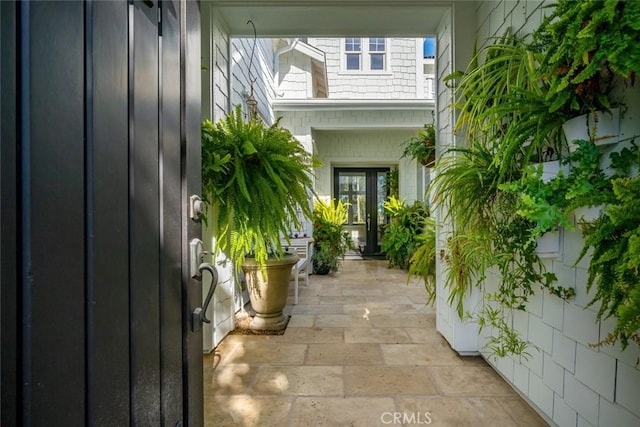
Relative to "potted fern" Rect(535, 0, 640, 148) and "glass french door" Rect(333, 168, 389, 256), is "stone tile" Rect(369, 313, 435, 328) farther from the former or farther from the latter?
"glass french door" Rect(333, 168, 389, 256)

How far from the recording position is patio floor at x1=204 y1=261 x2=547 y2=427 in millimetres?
1656

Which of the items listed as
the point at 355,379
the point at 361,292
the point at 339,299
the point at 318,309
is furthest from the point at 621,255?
the point at 361,292

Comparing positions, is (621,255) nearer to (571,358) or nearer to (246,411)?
(571,358)

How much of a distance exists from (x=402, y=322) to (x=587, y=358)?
171cm

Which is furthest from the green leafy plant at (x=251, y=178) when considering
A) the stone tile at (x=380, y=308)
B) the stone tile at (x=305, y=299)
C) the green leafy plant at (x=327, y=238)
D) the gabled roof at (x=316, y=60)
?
the gabled roof at (x=316, y=60)

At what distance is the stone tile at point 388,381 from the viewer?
1.87 metres

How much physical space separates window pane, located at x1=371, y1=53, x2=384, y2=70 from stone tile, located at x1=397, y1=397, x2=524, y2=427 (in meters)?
6.12

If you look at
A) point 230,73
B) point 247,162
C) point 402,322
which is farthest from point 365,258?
point 247,162

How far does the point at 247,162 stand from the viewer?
1919mm

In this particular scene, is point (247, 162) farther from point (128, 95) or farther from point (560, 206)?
point (560, 206)

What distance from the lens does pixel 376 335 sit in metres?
2.68

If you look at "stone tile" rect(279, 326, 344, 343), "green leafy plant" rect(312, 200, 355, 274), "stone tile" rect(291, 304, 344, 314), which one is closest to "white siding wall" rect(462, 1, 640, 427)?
"stone tile" rect(279, 326, 344, 343)

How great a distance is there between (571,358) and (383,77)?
19.6ft

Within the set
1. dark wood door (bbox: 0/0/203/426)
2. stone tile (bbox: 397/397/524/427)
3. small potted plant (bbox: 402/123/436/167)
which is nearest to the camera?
dark wood door (bbox: 0/0/203/426)
